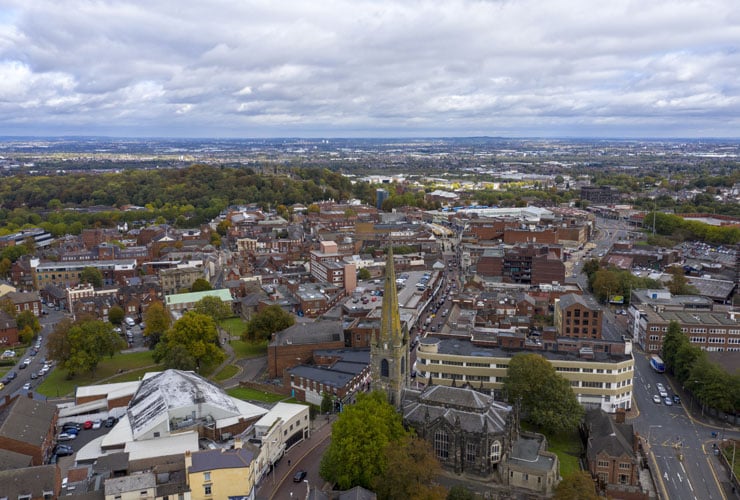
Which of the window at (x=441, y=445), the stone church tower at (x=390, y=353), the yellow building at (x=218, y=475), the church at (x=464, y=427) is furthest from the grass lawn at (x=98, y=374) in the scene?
the window at (x=441, y=445)

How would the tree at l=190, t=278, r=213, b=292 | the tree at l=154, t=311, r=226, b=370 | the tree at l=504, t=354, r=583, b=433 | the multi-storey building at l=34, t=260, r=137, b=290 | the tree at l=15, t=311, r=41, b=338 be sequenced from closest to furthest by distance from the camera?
1. the tree at l=504, t=354, r=583, b=433
2. the tree at l=154, t=311, r=226, b=370
3. the tree at l=15, t=311, r=41, b=338
4. the tree at l=190, t=278, r=213, b=292
5. the multi-storey building at l=34, t=260, r=137, b=290

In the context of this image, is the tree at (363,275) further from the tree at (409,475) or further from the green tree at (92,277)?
the tree at (409,475)

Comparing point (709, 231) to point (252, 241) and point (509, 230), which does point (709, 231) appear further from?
point (252, 241)

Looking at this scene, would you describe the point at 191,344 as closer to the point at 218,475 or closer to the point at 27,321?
the point at 218,475

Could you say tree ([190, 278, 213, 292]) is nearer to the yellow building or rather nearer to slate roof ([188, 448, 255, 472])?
slate roof ([188, 448, 255, 472])

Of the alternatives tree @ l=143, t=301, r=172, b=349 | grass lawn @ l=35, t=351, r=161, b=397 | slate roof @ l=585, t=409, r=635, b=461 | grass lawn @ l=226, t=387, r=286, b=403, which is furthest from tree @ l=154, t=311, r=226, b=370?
slate roof @ l=585, t=409, r=635, b=461
